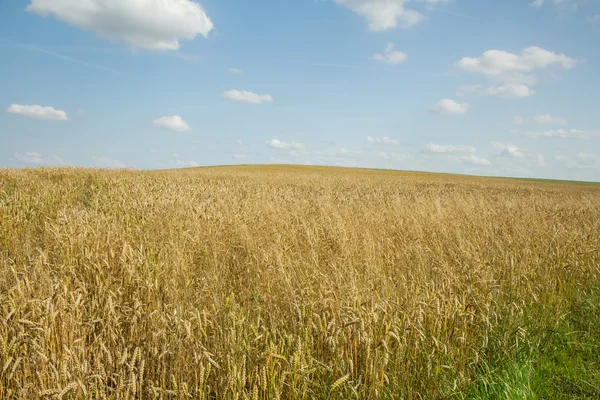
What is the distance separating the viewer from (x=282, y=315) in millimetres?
3051

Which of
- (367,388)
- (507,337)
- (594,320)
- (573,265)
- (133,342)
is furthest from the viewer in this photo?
(573,265)

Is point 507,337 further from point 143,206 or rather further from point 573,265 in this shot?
point 143,206

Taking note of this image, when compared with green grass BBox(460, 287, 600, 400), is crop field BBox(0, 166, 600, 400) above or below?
above

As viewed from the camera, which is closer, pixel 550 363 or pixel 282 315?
pixel 282 315

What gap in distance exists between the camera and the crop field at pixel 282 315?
2.27 m

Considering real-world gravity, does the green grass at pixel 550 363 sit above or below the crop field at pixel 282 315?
below

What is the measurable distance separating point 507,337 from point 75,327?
3730 millimetres

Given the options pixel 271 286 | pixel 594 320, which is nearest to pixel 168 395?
pixel 271 286

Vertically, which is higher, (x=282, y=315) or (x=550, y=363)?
(x=282, y=315)

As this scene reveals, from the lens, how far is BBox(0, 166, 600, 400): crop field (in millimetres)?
2266

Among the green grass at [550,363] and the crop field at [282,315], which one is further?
the green grass at [550,363]

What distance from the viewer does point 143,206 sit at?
285 inches

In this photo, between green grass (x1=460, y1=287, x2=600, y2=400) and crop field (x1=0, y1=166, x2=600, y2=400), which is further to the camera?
green grass (x1=460, y1=287, x2=600, y2=400)

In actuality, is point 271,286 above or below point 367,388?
above
